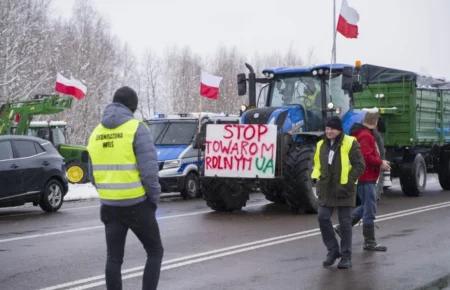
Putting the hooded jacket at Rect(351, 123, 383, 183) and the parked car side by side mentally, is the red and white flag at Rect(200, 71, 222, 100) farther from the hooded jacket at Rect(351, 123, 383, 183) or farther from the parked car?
the hooded jacket at Rect(351, 123, 383, 183)

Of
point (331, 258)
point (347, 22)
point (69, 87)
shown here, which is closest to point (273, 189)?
point (347, 22)

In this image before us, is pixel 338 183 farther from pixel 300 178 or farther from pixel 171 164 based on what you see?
pixel 171 164

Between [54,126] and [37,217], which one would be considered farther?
[54,126]

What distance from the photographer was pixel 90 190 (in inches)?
833

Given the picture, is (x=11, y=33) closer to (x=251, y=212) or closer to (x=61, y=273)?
(x=251, y=212)

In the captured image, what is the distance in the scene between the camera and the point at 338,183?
26.4 ft

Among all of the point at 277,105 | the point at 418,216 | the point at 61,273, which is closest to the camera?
the point at 61,273

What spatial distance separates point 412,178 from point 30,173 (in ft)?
28.8

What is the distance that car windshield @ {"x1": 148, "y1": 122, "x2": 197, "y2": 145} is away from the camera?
58.9ft

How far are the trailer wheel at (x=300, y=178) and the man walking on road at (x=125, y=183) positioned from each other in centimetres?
728

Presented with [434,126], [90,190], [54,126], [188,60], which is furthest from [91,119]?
[434,126]

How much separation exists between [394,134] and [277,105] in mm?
3996

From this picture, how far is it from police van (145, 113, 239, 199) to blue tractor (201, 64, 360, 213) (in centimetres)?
245

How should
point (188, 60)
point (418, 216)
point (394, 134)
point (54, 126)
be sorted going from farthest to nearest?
point (188, 60), point (54, 126), point (394, 134), point (418, 216)
